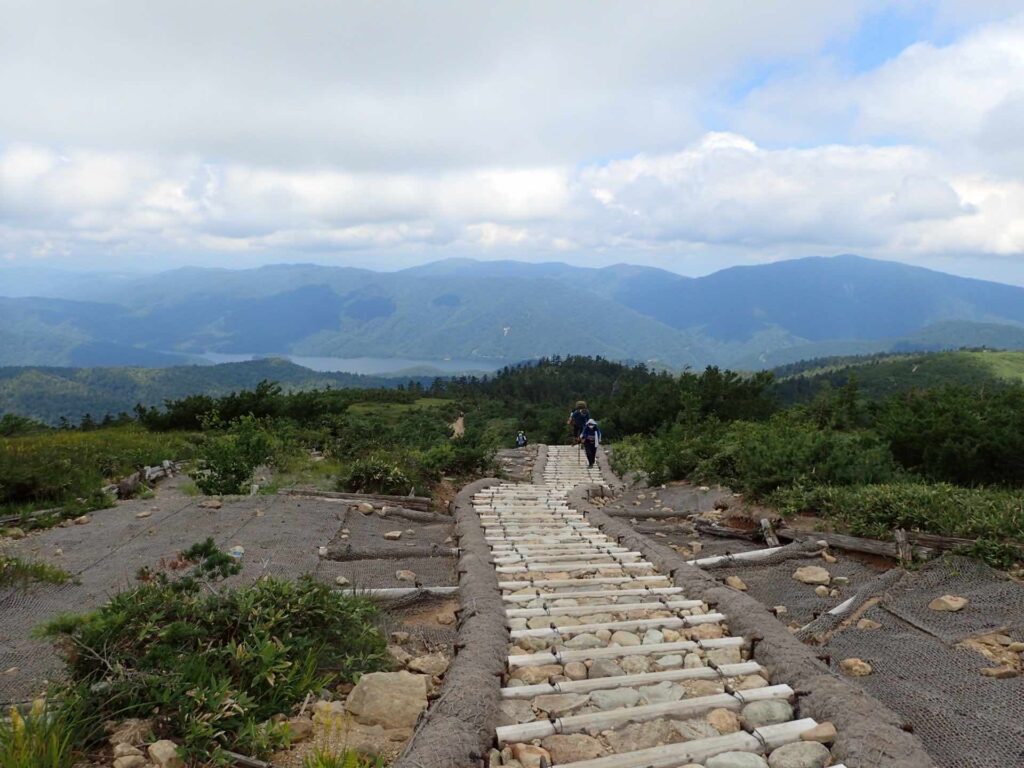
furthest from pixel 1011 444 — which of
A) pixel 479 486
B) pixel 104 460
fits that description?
pixel 104 460

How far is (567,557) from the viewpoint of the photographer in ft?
22.8

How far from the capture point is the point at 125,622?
389 centimetres

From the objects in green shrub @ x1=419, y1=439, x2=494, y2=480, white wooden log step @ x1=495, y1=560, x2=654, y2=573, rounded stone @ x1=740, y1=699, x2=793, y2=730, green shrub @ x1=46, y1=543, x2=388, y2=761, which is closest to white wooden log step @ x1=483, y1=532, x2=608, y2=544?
white wooden log step @ x1=495, y1=560, x2=654, y2=573

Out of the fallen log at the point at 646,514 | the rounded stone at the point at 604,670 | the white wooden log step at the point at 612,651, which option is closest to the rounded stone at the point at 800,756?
the rounded stone at the point at 604,670

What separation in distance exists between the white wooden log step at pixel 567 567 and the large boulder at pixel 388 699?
2481mm

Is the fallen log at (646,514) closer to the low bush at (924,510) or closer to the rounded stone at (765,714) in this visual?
the low bush at (924,510)

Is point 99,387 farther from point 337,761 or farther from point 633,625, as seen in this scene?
point 337,761

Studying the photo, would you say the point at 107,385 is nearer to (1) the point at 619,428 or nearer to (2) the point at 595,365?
(2) the point at 595,365

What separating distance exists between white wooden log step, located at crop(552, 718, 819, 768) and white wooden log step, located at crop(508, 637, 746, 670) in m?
1.05

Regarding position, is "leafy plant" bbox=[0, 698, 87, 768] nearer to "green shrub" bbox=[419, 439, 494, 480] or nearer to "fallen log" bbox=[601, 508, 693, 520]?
"fallen log" bbox=[601, 508, 693, 520]

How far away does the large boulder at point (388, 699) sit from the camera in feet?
12.1

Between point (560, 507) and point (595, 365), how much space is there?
293 ft

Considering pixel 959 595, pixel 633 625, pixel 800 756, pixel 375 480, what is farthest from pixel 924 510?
pixel 375 480

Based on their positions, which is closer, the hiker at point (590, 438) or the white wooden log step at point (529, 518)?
the white wooden log step at point (529, 518)
